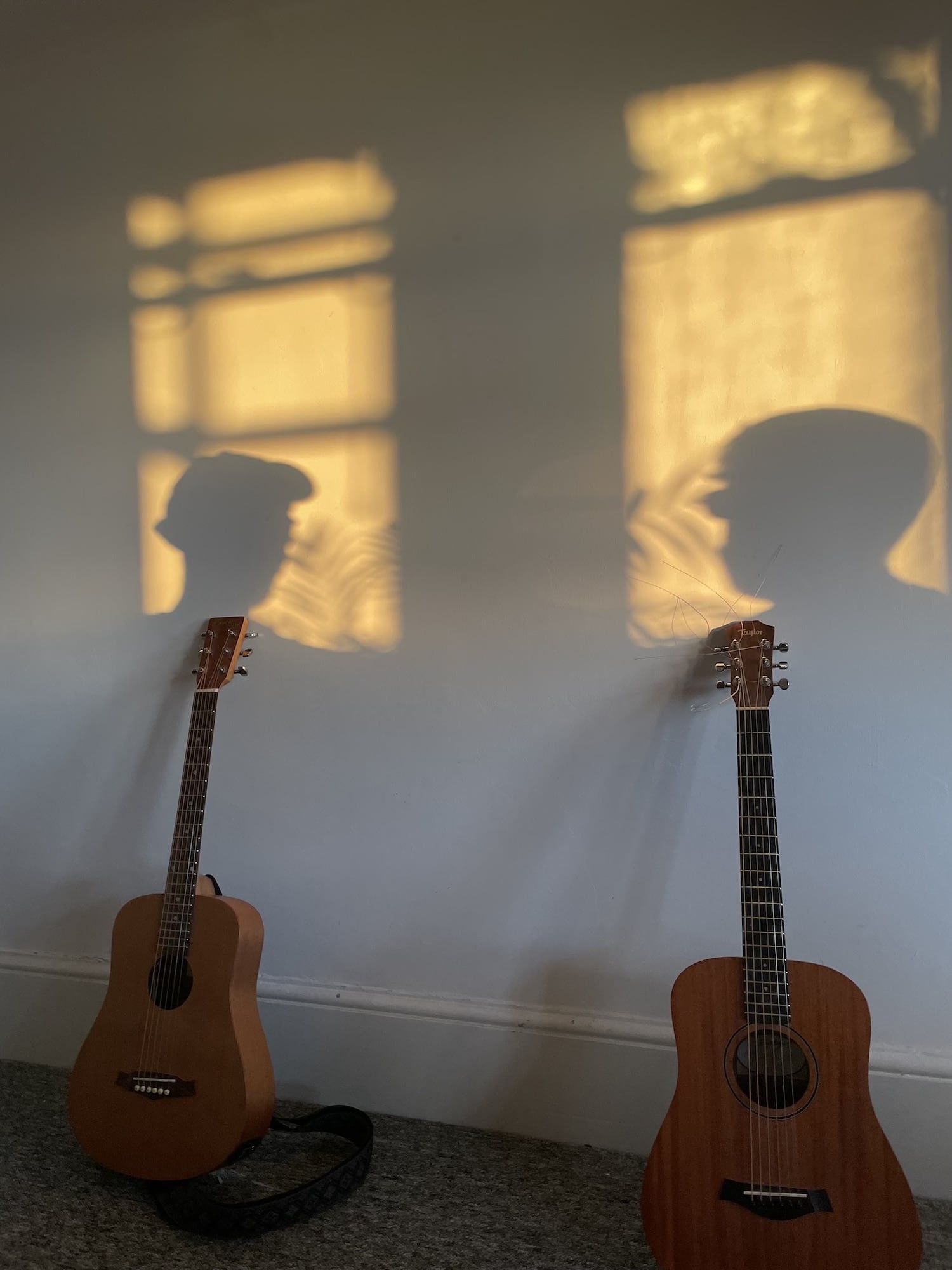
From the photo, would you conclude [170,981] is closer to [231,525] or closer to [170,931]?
[170,931]

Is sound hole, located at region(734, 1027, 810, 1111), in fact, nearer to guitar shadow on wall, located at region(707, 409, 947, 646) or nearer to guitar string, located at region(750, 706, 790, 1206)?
guitar string, located at region(750, 706, 790, 1206)

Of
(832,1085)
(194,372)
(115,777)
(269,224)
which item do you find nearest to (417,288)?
(269,224)

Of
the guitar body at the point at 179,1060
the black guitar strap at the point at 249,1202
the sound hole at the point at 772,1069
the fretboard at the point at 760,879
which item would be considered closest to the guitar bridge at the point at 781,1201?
the sound hole at the point at 772,1069

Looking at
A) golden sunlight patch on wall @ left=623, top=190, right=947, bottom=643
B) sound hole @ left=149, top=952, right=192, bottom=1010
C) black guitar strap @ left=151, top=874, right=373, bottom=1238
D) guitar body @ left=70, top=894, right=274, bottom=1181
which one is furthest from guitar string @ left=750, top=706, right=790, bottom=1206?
sound hole @ left=149, top=952, right=192, bottom=1010

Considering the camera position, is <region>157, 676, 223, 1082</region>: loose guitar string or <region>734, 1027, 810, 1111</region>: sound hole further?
<region>157, 676, 223, 1082</region>: loose guitar string

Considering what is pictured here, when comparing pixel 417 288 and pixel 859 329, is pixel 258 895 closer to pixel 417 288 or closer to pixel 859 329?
pixel 417 288

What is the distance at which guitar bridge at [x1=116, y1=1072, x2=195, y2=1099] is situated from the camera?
1.52 m

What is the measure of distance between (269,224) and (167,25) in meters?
0.53

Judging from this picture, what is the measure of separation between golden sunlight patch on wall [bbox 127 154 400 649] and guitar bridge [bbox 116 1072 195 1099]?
33.5 inches

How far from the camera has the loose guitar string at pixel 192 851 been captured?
61.9 inches

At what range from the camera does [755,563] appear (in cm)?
160

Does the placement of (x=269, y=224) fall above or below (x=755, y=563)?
above

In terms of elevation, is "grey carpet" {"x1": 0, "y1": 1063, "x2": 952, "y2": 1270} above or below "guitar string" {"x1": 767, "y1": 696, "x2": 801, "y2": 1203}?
below

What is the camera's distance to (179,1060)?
153 centimetres
